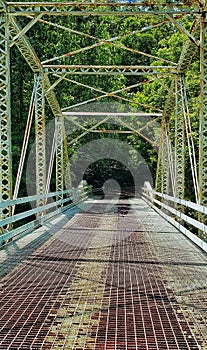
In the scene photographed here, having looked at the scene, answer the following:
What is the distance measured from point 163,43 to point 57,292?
37.8m

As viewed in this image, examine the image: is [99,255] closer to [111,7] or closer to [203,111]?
[203,111]

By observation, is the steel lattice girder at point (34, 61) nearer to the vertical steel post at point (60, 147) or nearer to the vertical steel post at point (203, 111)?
the vertical steel post at point (60, 147)

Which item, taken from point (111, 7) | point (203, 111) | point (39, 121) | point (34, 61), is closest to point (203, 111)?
point (203, 111)

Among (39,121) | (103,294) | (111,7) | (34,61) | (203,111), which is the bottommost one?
(103,294)

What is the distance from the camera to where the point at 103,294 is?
628cm

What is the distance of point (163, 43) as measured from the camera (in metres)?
41.9

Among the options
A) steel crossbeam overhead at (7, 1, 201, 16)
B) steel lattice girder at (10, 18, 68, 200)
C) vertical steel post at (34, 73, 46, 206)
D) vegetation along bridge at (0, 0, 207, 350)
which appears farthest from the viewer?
vertical steel post at (34, 73, 46, 206)

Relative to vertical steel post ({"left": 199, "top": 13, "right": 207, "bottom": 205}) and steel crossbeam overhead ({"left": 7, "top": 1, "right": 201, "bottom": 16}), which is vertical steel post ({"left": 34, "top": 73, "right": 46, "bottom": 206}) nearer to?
steel crossbeam overhead ({"left": 7, "top": 1, "right": 201, "bottom": 16})

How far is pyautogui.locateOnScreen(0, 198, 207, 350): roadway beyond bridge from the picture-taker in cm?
479

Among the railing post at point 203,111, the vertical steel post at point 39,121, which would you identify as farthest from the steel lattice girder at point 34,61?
the railing post at point 203,111

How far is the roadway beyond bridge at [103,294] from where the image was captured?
4.79m

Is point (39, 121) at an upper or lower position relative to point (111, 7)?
lower

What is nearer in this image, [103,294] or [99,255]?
[103,294]

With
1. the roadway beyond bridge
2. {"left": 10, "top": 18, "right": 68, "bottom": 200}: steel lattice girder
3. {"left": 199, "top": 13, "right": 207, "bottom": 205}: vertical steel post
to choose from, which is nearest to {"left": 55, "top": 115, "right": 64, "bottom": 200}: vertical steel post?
{"left": 10, "top": 18, "right": 68, "bottom": 200}: steel lattice girder
